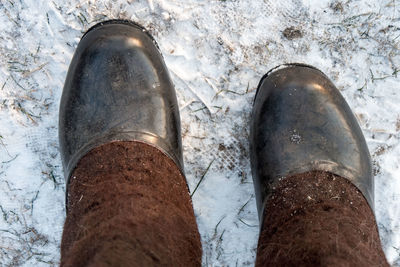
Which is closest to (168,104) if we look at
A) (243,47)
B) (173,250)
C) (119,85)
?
(119,85)

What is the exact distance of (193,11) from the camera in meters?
1.55

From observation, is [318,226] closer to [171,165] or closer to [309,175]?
[309,175]

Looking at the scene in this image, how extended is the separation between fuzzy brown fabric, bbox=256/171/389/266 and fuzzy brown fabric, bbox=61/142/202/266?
24 cm

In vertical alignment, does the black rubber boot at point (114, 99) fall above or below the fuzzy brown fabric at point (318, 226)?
above

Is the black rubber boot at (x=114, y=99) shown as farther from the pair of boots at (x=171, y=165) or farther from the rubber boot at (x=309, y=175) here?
the rubber boot at (x=309, y=175)

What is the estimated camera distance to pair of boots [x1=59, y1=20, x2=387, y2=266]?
101 centimetres

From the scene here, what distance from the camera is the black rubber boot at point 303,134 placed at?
1273 mm

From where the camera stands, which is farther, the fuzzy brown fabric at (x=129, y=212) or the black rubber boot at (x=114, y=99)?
the black rubber boot at (x=114, y=99)

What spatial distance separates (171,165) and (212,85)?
43cm

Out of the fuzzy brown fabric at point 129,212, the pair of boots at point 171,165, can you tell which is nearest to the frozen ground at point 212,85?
the pair of boots at point 171,165

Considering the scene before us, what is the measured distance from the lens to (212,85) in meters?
1.54

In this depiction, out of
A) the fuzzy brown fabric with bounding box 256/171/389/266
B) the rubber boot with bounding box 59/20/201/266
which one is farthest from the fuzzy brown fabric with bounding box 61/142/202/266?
the fuzzy brown fabric with bounding box 256/171/389/266

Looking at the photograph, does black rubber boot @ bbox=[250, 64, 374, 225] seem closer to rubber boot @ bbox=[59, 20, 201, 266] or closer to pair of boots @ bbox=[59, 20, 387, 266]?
pair of boots @ bbox=[59, 20, 387, 266]

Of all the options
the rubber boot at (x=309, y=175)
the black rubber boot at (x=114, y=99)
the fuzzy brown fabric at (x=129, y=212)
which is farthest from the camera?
the black rubber boot at (x=114, y=99)
